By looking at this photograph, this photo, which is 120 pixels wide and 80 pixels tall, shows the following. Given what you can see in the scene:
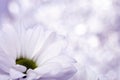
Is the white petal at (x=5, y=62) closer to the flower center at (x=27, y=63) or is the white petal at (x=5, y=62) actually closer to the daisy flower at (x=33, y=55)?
the daisy flower at (x=33, y=55)

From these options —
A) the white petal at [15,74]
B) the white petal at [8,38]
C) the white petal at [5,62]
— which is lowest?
the white petal at [15,74]

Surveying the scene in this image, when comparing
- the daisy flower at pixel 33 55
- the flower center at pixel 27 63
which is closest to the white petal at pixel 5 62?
the daisy flower at pixel 33 55

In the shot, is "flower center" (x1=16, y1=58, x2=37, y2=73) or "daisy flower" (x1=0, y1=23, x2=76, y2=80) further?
"flower center" (x1=16, y1=58, x2=37, y2=73)

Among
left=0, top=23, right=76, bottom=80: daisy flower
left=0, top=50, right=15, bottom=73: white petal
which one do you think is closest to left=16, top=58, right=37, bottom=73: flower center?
left=0, top=23, right=76, bottom=80: daisy flower

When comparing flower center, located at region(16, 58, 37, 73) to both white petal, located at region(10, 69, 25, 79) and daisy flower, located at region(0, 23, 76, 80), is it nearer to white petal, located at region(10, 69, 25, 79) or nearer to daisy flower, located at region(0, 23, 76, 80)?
daisy flower, located at region(0, 23, 76, 80)

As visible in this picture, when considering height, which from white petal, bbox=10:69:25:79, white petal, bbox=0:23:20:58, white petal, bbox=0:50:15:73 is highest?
white petal, bbox=0:23:20:58

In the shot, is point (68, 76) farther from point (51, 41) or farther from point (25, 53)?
point (25, 53)

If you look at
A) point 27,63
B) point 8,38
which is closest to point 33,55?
point 27,63

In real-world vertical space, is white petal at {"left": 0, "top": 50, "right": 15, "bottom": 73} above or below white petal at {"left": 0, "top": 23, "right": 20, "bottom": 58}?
below

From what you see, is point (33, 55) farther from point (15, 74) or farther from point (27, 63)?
point (15, 74)
